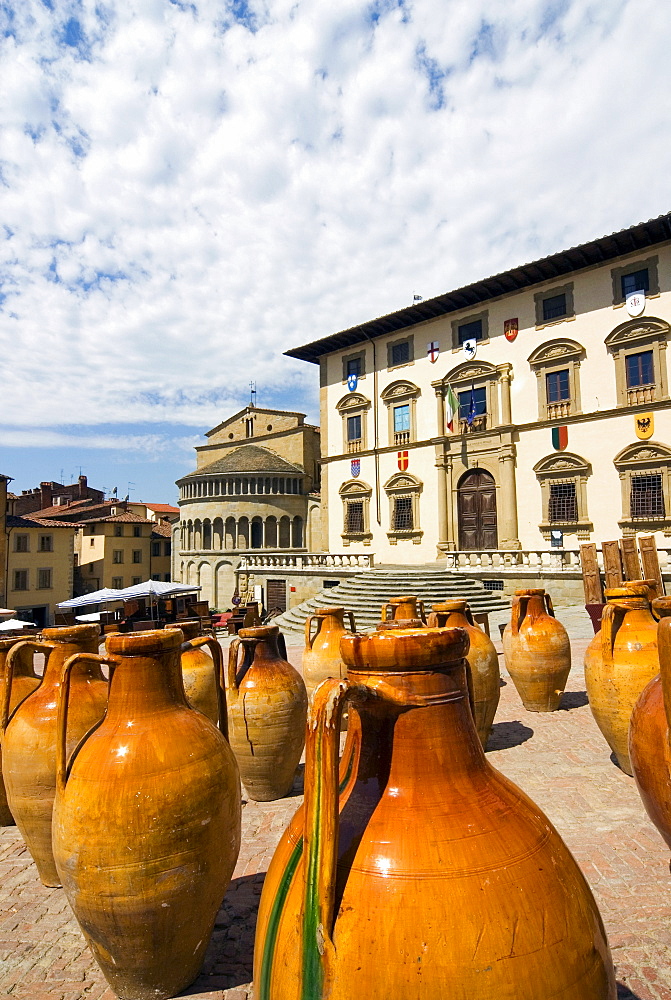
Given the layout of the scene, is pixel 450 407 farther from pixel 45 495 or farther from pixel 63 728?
→ pixel 45 495

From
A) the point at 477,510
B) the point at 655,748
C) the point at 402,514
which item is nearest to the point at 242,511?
the point at 402,514

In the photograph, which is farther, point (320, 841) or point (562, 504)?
point (562, 504)

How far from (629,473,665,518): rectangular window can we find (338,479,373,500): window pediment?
1174 centimetres

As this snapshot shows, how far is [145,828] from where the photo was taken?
3168mm

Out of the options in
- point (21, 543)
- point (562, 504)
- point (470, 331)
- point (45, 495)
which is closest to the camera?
point (562, 504)

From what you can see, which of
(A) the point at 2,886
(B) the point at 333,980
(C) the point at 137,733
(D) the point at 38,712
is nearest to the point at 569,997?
(B) the point at 333,980

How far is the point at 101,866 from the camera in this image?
316 cm

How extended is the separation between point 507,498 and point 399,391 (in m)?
7.42

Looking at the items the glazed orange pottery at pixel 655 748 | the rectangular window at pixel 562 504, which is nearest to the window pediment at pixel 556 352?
the rectangular window at pixel 562 504

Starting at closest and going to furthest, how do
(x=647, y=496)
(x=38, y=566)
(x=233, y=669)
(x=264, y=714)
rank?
(x=264, y=714) → (x=233, y=669) → (x=647, y=496) → (x=38, y=566)

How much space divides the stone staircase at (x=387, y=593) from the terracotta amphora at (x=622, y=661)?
1307cm

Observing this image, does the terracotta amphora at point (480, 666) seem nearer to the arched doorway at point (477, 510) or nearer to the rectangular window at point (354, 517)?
the arched doorway at point (477, 510)

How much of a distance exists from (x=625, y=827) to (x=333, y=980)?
179 inches

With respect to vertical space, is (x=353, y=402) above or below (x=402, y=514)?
above
